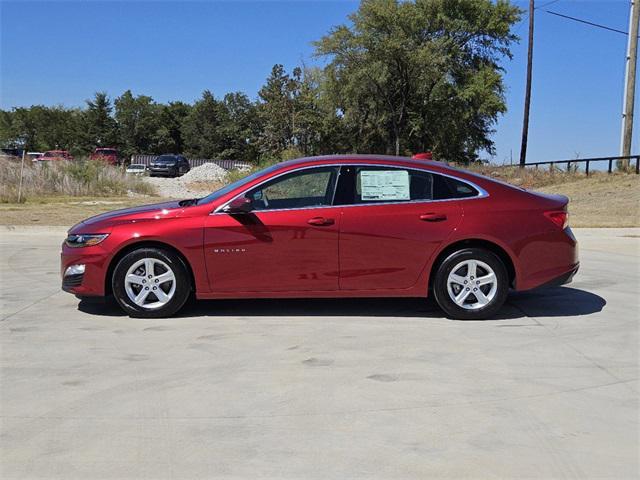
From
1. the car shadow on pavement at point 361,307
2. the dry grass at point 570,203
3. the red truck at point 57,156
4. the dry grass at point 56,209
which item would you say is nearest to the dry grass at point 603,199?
the dry grass at point 570,203

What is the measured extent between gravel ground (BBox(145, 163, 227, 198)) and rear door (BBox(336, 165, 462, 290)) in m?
21.3

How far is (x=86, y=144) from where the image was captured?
84562 millimetres

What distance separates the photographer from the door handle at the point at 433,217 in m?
6.27

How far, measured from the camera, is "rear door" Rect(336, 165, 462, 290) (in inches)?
245

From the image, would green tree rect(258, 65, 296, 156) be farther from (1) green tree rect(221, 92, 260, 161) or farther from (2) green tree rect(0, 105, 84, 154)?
(2) green tree rect(0, 105, 84, 154)

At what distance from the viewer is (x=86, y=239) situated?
6.38 m

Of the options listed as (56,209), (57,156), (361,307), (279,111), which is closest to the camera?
(361,307)

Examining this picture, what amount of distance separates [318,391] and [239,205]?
2354mm

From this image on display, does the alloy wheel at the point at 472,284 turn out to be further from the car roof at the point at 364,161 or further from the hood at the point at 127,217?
the hood at the point at 127,217

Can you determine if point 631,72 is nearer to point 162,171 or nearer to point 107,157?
point 107,157

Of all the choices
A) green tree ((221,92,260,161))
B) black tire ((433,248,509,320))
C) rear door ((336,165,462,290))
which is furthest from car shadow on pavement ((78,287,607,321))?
green tree ((221,92,260,161))

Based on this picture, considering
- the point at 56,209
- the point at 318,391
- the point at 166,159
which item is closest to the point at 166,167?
the point at 166,159

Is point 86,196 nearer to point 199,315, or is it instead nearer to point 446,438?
point 199,315

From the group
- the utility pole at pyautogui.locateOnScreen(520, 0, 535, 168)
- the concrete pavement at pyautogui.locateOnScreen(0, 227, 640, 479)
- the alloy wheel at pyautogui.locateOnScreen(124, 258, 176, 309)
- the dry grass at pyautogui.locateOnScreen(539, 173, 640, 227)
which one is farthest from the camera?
the utility pole at pyautogui.locateOnScreen(520, 0, 535, 168)
